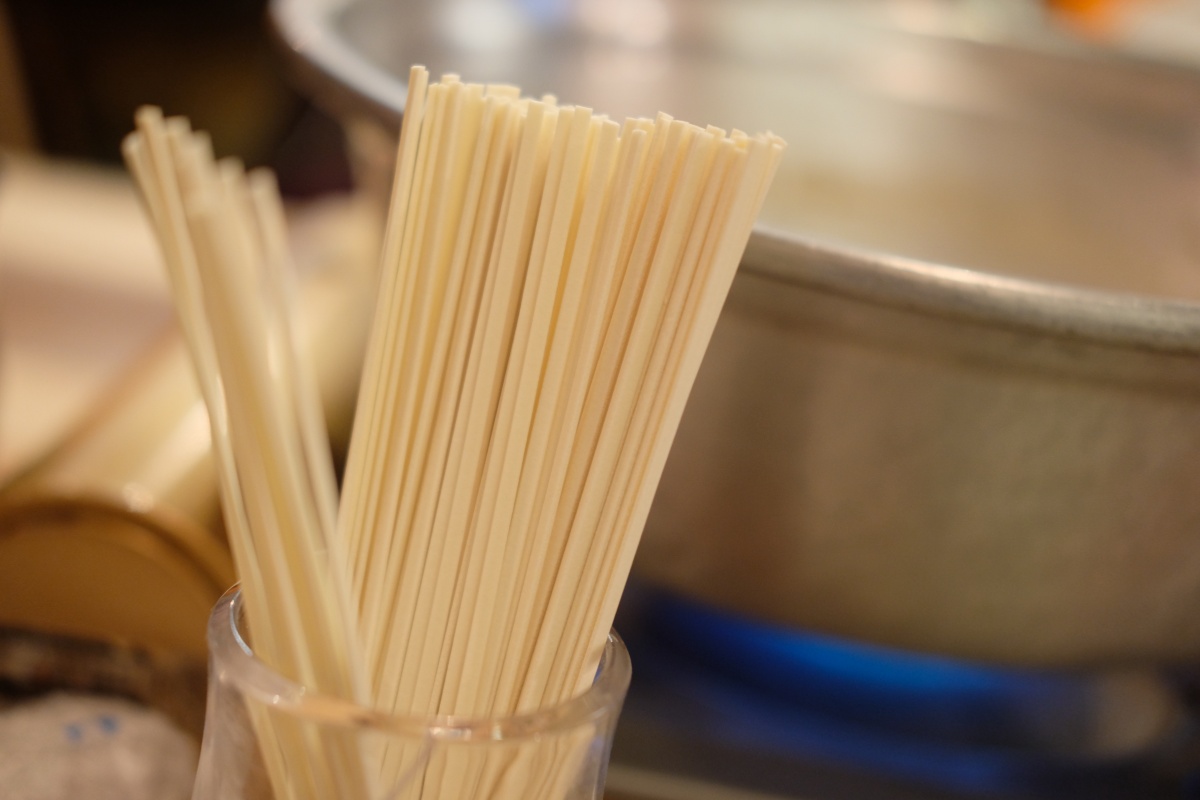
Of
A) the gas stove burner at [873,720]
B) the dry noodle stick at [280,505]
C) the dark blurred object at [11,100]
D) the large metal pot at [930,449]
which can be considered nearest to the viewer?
the dry noodle stick at [280,505]

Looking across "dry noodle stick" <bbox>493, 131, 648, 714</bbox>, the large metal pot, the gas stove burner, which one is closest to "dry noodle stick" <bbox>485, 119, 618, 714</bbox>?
"dry noodle stick" <bbox>493, 131, 648, 714</bbox>

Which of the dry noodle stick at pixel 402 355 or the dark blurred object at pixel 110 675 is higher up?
the dry noodle stick at pixel 402 355

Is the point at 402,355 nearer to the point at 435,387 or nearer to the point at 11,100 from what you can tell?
the point at 435,387

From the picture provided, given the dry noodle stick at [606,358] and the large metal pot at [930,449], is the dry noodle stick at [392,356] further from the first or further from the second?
the large metal pot at [930,449]

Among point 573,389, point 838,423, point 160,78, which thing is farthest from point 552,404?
point 160,78

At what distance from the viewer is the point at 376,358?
0.21 m

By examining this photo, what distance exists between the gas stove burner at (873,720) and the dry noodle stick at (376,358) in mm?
272

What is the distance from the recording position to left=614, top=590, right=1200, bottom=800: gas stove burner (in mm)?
453

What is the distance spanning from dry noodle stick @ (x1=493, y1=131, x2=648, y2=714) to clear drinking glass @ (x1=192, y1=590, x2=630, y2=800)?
19 millimetres

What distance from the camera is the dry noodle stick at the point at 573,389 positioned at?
190mm

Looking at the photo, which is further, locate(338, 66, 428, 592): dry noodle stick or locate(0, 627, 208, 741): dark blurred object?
locate(0, 627, 208, 741): dark blurred object

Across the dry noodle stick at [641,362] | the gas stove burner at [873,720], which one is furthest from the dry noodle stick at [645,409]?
the gas stove burner at [873,720]

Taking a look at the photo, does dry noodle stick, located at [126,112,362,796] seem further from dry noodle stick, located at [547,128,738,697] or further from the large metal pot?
the large metal pot

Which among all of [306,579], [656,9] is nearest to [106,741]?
[306,579]
